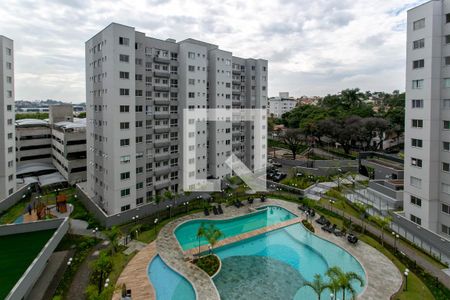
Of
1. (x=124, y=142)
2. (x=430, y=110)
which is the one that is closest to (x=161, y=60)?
(x=124, y=142)

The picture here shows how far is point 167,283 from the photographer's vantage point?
76.4ft

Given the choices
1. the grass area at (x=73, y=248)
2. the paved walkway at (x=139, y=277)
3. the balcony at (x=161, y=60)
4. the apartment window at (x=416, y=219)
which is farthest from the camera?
the balcony at (x=161, y=60)

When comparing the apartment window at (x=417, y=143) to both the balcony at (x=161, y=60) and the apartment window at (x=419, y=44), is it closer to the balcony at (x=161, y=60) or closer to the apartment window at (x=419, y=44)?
the apartment window at (x=419, y=44)

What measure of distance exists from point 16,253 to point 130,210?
38.7ft

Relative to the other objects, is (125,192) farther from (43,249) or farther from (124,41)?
(124,41)

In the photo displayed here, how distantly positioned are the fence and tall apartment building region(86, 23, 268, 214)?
1.33 meters

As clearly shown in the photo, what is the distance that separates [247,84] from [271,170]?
17925mm

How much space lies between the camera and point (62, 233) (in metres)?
28.7

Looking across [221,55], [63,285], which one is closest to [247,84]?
[221,55]

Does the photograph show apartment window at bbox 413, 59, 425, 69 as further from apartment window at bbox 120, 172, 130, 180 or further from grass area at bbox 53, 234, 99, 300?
grass area at bbox 53, 234, 99, 300

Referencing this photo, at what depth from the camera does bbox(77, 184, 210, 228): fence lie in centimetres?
3328

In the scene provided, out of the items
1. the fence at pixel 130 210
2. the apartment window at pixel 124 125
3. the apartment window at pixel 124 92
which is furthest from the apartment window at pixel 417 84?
the apartment window at pixel 124 125

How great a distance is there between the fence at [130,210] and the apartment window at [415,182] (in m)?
26.2

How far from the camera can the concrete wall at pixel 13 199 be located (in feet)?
127
